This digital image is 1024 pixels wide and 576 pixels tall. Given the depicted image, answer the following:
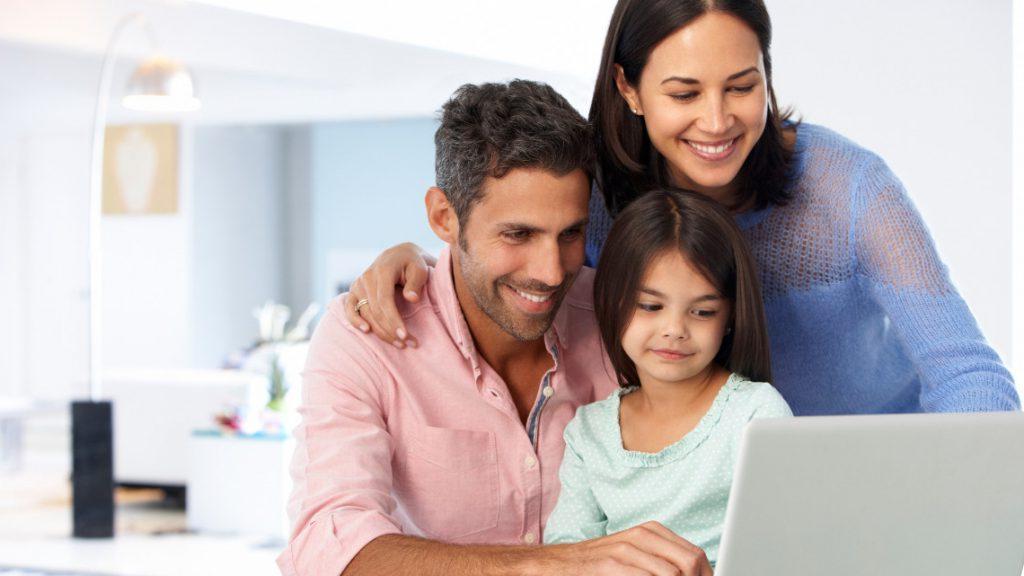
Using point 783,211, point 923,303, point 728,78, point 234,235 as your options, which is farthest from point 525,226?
point 234,235

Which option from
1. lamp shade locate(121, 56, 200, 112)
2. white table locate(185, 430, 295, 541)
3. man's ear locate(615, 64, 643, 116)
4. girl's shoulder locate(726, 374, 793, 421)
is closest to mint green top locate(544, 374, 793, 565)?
girl's shoulder locate(726, 374, 793, 421)

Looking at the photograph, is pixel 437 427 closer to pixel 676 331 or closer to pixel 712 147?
pixel 676 331

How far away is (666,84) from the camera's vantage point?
5.27 feet

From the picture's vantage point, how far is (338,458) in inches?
59.6

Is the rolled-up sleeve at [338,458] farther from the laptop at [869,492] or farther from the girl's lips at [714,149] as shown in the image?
the laptop at [869,492]

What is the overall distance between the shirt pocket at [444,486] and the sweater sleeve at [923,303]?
0.61 m

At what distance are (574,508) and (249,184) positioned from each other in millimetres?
8741

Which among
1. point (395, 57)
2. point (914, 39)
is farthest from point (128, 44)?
point (914, 39)

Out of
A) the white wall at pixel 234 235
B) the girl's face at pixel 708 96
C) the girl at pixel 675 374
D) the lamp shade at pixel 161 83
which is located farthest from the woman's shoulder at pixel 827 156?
the white wall at pixel 234 235

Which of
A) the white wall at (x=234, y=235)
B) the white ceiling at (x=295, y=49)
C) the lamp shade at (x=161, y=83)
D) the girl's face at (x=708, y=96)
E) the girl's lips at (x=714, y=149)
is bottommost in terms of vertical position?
the white wall at (x=234, y=235)

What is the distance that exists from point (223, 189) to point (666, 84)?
8502 mm

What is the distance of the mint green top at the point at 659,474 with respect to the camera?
1.46m

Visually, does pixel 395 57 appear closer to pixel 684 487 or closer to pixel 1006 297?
pixel 1006 297

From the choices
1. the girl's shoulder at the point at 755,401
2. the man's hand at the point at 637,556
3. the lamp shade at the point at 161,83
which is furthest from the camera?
the lamp shade at the point at 161,83
